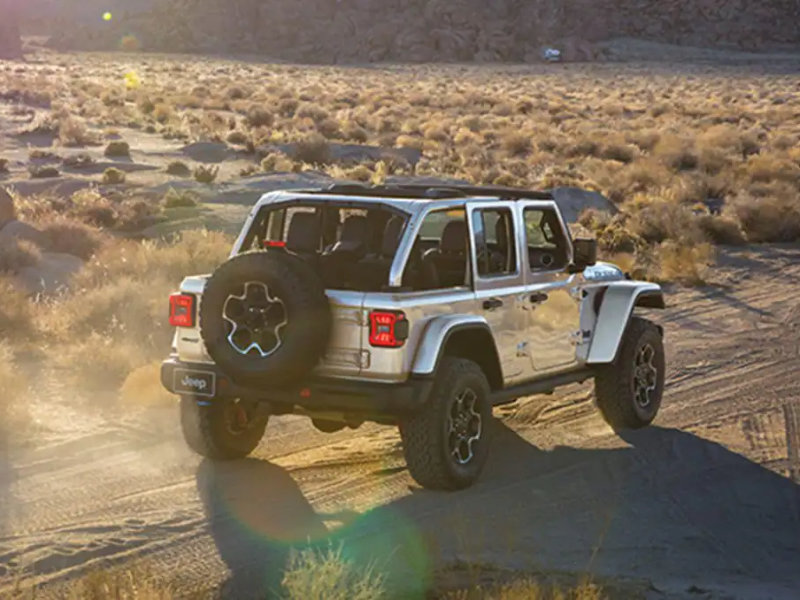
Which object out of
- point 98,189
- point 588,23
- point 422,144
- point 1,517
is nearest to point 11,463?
point 1,517

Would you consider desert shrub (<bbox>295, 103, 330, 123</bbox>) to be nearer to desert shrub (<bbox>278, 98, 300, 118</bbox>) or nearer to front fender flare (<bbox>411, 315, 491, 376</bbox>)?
desert shrub (<bbox>278, 98, 300, 118</bbox>)

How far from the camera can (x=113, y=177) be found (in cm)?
2961

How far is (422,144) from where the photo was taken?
41.2 m

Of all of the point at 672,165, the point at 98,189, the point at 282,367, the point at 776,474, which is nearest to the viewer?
the point at 282,367

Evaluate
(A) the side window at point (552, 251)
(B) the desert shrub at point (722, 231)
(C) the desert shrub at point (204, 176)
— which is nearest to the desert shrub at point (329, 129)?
(C) the desert shrub at point (204, 176)

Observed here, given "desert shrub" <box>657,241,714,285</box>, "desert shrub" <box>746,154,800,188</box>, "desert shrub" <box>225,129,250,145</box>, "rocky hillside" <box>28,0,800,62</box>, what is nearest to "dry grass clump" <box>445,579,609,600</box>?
"desert shrub" <box>657,241,714,285</box>

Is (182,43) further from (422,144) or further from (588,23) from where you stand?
(422,144)

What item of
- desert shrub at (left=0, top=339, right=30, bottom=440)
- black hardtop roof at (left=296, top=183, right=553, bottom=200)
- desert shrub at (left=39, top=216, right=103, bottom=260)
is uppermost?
black hardtop roof at (left=296, top=183, right=553, bottom=200)

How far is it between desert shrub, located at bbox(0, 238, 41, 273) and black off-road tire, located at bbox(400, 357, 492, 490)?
426 inches

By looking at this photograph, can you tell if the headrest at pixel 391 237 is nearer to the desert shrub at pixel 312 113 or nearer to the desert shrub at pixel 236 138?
→ the desert shrub at pixel 236 138

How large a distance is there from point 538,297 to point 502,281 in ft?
1.46

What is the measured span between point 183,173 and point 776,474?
24.1 m

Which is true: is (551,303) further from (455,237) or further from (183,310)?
(183,310)

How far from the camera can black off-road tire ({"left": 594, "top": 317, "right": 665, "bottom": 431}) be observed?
10.6 meters
